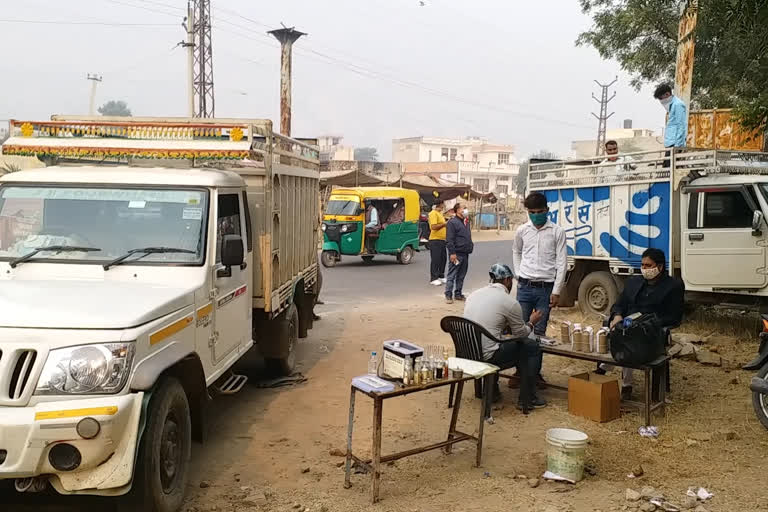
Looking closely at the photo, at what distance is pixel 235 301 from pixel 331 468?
1.55 m

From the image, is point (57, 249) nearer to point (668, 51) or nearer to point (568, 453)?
point (568, 453)

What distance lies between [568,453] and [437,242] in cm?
1005

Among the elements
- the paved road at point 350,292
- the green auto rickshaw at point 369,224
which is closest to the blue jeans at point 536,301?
the paved road at point 350,292

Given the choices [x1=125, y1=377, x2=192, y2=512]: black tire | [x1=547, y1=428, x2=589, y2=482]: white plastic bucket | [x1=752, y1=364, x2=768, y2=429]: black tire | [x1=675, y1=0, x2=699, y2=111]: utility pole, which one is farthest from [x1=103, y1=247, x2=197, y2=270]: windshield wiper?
[x1=675, y1=0, x2=699, y2=111]: utility pole

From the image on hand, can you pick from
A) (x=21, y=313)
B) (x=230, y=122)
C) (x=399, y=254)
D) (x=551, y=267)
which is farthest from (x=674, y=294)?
(x=399, y=254)

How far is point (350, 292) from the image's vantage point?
1417 centimetres

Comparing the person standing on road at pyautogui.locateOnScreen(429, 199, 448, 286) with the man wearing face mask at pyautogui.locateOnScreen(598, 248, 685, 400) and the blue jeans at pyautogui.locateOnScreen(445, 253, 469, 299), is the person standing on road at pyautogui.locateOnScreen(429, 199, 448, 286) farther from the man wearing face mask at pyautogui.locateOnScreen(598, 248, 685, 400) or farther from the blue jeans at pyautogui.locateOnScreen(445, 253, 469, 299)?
the man wearing face mask at pyautogui.locateOnScreen(598, 248, 685, 400)

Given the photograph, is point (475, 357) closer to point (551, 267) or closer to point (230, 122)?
point (551, 267)

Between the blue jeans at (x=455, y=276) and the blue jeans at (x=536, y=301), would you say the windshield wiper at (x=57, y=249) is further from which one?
the blue jeans at (x=455, y=276)

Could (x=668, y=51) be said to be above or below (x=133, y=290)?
above

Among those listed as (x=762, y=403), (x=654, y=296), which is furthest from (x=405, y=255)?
(x=762, y=403)

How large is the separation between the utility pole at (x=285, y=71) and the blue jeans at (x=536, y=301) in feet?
45.3

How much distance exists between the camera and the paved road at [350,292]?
4078 mm

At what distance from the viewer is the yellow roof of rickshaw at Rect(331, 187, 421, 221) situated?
19609mm
